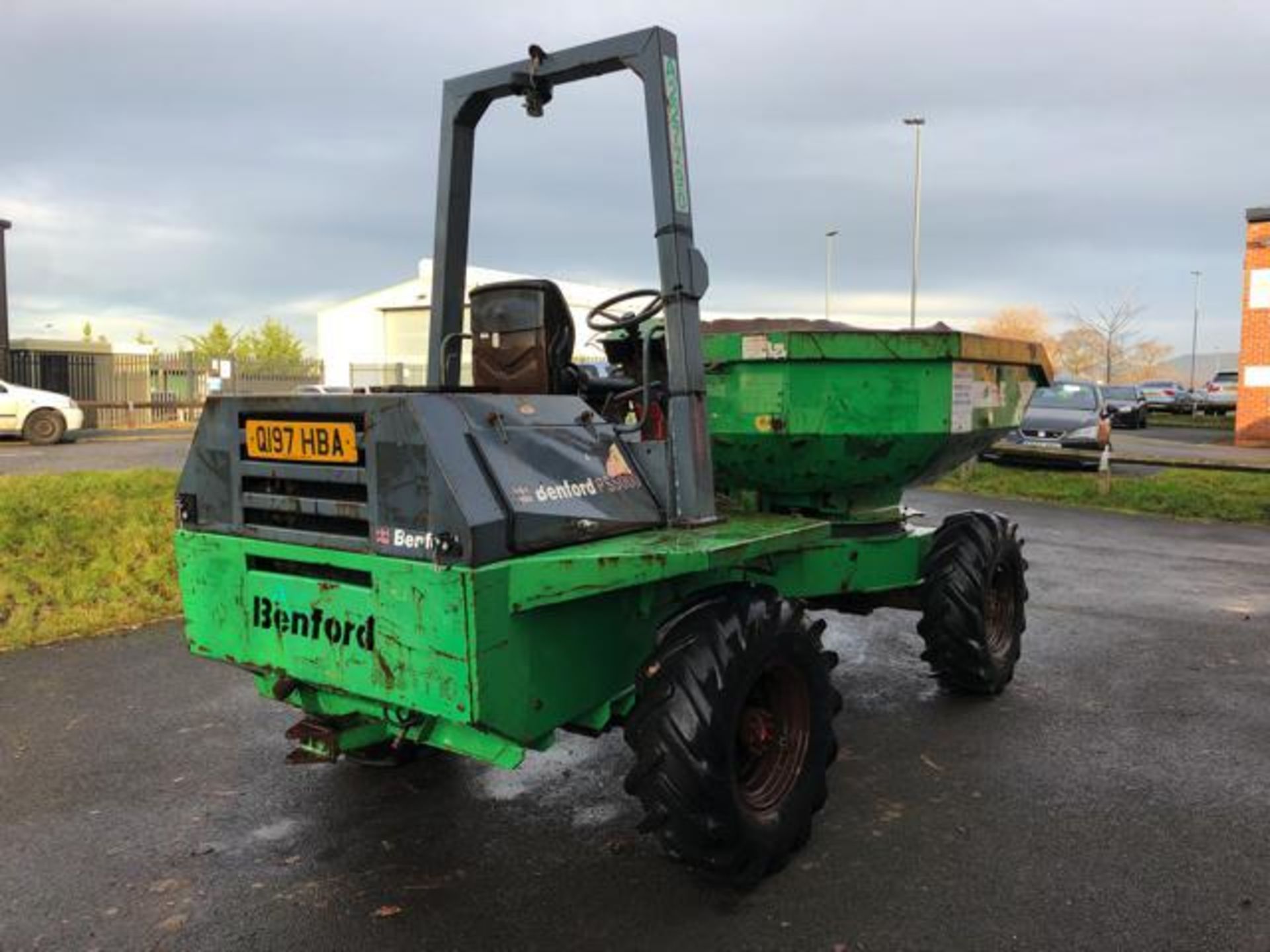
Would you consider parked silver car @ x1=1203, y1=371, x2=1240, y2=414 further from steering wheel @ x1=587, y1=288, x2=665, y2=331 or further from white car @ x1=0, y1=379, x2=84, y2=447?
steering wheel @ x1=587, y1=288, x2=665, y2=331

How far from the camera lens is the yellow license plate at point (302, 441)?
10.8 feet

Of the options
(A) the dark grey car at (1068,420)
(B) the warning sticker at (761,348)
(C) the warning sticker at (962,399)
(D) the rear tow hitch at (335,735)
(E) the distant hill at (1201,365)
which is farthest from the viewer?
(E) the distant hill at (1201,365)

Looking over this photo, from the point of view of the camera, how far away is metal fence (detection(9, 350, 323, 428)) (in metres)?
27.2

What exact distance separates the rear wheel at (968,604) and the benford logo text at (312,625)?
10.6 ft

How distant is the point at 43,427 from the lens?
19.5m

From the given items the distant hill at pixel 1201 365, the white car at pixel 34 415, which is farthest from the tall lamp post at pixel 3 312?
the distant hill at pixel 1201 365

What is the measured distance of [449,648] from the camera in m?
3.02

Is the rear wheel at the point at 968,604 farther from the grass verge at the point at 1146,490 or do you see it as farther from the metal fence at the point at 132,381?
the metal fence at the point at 132,381

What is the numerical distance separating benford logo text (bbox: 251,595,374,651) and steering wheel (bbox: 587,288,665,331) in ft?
4.94

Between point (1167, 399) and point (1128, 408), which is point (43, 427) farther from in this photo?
point (1167, 399)

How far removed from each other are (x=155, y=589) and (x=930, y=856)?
6.25m

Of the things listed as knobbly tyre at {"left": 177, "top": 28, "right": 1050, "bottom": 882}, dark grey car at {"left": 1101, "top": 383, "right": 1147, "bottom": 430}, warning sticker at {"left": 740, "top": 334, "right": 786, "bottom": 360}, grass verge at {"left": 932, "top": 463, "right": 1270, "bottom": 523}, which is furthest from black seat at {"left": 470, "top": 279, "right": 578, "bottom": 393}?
dark grey car at {"left": 1101, "top": 383, "right": 1147, "bottom": 430}

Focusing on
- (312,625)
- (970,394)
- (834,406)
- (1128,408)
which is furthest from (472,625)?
(1128,408)

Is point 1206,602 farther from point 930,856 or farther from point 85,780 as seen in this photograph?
point 85,780
